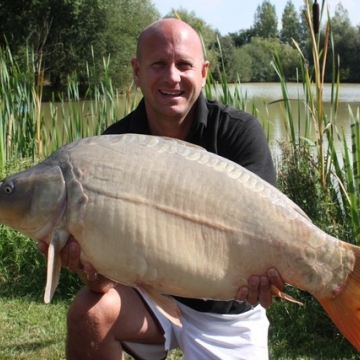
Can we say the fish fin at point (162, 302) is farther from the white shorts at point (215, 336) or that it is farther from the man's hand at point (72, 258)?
the white shorts at point (215, 336)

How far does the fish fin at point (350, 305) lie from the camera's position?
5.12 ft

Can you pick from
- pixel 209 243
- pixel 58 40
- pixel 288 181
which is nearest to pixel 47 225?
pixel 209 243

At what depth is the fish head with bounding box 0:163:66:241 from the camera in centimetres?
158

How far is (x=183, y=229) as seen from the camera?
5.06 ft

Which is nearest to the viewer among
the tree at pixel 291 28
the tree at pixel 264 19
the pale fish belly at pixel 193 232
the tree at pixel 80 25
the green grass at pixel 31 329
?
the pale fish belly at pixel 193 232

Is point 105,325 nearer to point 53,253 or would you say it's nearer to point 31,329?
point 53,253

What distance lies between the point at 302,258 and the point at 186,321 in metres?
0.67

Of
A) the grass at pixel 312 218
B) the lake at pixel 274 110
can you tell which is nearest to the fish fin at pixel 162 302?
the grass at pixel 312 218

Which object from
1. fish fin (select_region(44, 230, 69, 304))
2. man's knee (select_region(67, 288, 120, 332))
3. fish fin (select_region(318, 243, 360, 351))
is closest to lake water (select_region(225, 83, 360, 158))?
man's knee (select_region(67, 288, 120, 332))

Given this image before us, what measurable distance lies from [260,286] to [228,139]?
680 mm

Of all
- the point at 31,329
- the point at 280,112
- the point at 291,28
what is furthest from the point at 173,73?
the point at 291,28

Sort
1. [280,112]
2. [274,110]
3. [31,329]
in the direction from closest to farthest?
Result: [31,329] < [280,112] < [274,110]

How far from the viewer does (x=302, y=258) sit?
5.13ft

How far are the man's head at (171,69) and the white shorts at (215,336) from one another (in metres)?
0.70
